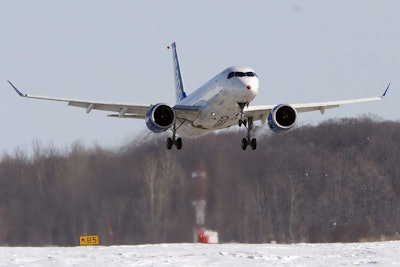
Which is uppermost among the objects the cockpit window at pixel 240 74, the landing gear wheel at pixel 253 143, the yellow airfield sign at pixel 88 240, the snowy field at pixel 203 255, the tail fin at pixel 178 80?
the tail fin at pixel 178 80

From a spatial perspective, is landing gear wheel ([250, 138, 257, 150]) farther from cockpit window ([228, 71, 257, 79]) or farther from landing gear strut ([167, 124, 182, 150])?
cockpit window ([228, 71, 257, 79])

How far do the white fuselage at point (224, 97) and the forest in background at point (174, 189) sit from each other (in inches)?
104

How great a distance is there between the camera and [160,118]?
50.3 metres

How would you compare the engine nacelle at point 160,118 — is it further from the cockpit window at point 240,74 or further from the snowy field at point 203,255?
the snowy field at point 203,255

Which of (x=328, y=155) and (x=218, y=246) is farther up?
(x=328, y=155)

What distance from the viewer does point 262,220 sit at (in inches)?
2181

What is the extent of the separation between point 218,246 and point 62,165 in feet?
28.3

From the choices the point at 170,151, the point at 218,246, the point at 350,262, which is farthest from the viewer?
the point at 170,151

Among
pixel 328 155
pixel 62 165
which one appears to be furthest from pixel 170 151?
pixel 328 155

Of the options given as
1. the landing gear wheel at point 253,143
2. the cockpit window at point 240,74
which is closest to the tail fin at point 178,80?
the landing gear wheel at point 253,143

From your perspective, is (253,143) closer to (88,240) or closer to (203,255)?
(203,255)

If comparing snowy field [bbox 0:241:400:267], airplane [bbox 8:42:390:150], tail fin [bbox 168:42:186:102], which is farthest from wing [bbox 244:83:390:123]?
tail fin [bbox 168:42:186:102]

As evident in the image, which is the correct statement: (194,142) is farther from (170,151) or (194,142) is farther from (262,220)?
(262,220)

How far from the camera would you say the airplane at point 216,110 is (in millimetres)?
47438
